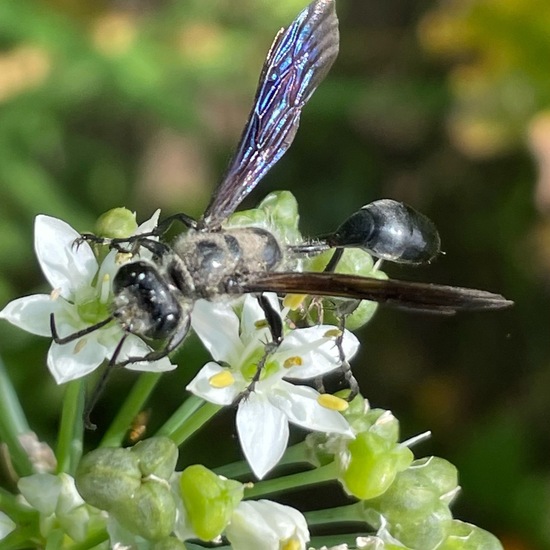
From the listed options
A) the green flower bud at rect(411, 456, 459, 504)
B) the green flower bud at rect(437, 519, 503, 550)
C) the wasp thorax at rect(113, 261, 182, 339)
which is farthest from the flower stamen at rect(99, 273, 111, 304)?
the green flower bud at rect(437, 519, 503, 550)

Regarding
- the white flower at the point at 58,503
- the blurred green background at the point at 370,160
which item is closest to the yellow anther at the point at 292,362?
the white flower at the point at 58,503

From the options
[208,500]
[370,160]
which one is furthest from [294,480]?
[370,160]

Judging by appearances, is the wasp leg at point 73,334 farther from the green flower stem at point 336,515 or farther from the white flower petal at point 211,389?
the green flower stem at point 336,515

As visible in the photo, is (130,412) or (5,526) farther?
(130,412)

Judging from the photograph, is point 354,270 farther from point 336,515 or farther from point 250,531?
point 250,531

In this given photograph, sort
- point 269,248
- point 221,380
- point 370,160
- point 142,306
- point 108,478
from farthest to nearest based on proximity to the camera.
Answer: point 370,160 < point 269,248 < point 221,380 < point 142,306 < point 108,478

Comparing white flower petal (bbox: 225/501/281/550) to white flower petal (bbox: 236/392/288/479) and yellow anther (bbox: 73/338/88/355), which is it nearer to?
white flower petal (bbox: 236/392/288/479)
